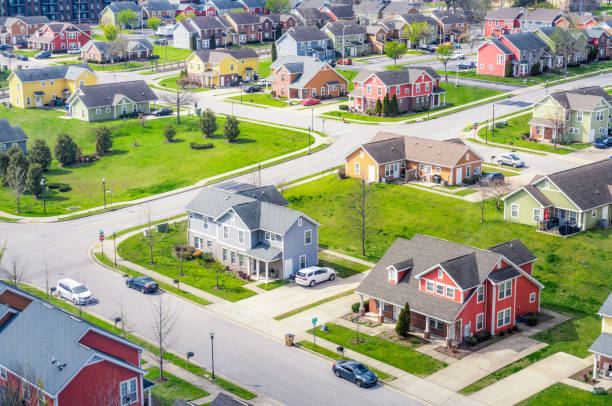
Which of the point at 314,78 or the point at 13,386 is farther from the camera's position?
the point at 314,78

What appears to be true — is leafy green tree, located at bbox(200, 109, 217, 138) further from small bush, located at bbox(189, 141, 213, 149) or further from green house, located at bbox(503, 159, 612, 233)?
green house, located at bbox(503, 159, 612, 233)

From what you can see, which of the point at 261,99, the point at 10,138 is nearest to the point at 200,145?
the point at 10,138

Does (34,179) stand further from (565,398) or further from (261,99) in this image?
(565,398)

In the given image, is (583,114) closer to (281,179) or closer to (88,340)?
(281,179)

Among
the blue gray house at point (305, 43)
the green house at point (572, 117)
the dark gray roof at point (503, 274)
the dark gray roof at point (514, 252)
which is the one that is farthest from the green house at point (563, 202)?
the blue gray house at point (305, 43)

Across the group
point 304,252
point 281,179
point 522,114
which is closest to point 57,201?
point 281,179

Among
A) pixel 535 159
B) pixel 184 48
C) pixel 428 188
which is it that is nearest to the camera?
pixel 428 188

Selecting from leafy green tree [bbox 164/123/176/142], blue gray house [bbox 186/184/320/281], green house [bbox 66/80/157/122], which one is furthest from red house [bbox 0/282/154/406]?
green house [bbox 66/80/157/122]
